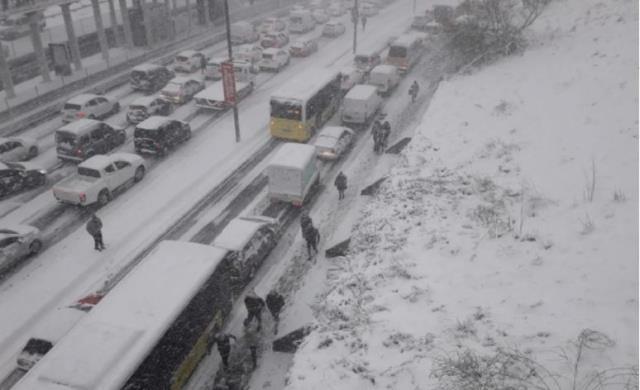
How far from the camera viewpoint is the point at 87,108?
28.9 m

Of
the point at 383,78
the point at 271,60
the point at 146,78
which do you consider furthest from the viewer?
the point at 271,60

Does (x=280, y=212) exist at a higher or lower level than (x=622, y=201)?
lower

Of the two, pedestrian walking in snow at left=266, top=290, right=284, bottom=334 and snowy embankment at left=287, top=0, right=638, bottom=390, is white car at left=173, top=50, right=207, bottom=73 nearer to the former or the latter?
snowy embankment at left=287, top=0, right=638, bottom=390

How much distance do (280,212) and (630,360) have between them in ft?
47.5

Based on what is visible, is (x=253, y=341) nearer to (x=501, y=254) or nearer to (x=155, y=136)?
(x=501, y=254)

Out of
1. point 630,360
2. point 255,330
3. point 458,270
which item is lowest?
point 255,330

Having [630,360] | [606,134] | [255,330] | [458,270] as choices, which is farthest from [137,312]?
[606,134]

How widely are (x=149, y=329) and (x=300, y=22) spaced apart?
4681 centimetres

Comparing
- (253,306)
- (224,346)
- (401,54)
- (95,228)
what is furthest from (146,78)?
(224,346)

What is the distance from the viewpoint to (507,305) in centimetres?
1098

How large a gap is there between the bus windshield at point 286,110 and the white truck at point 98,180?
7.70m

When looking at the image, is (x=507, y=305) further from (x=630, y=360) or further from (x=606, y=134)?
(x=606, y=134)

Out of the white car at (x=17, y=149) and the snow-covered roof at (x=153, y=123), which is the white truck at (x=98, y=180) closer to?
the snow-covered roof at (x=153, y=123)

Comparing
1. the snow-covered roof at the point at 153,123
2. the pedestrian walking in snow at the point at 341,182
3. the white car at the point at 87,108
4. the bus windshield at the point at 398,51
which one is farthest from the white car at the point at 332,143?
the bus windshield at the point at 398,51
